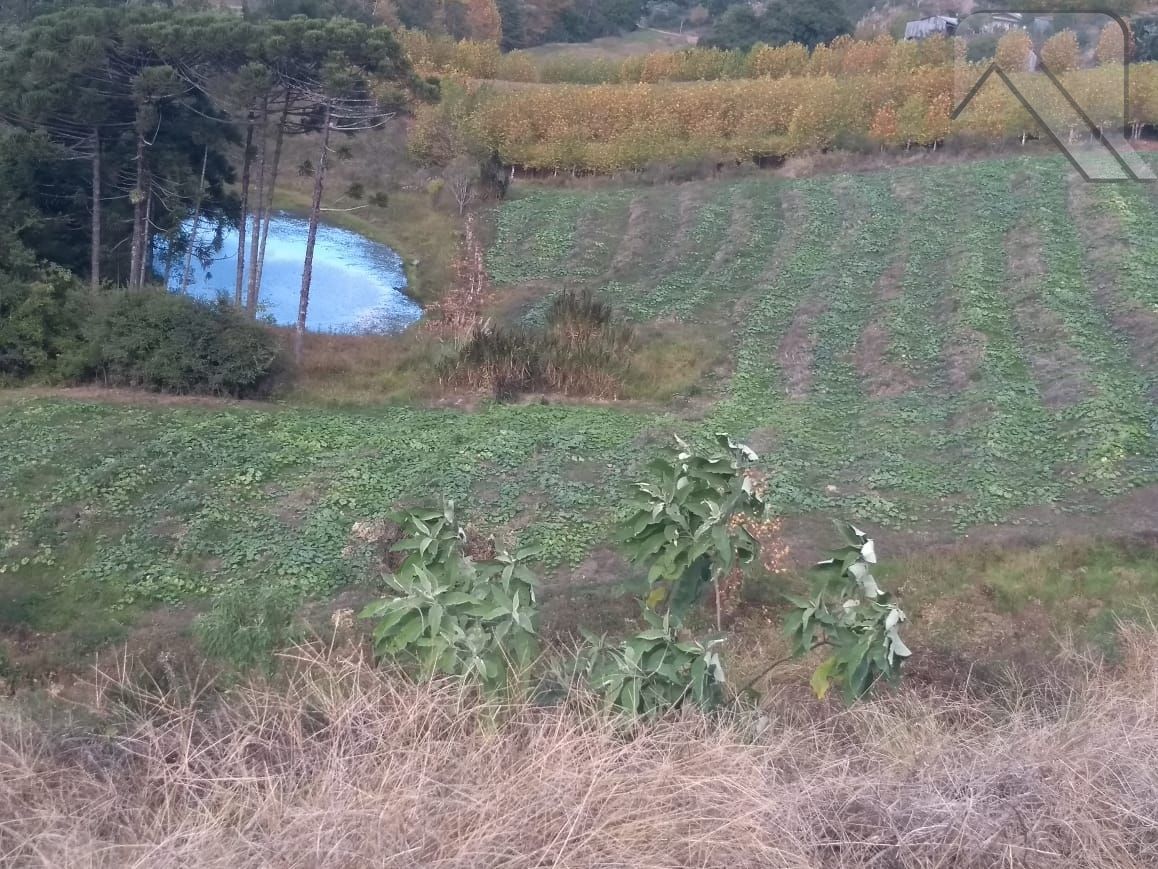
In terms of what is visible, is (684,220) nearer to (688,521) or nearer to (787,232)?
(787,232)

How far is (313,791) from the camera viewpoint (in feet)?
9.80

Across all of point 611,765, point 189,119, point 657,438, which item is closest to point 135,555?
point 657,438

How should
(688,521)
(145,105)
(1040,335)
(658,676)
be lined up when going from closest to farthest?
(658,676)
(688,521)
(1040,335)
(145,105)

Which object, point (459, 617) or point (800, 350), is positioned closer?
point (459, 617)

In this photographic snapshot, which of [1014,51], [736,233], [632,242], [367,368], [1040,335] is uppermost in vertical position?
[1014,51]

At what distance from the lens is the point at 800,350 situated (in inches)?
549

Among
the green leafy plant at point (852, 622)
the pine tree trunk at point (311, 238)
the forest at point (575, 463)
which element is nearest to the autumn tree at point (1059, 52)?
the forest at point (575, 463)

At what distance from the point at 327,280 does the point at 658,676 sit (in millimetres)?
18182

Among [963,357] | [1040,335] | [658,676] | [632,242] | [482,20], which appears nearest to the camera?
[658,676]

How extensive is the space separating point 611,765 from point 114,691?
258 centimetres

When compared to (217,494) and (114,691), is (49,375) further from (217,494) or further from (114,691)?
(114,691)

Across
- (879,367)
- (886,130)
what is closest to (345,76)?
(879,367)

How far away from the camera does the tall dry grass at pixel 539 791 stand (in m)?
2.77

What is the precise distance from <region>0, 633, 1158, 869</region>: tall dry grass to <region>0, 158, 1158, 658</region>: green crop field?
15.4 ft
